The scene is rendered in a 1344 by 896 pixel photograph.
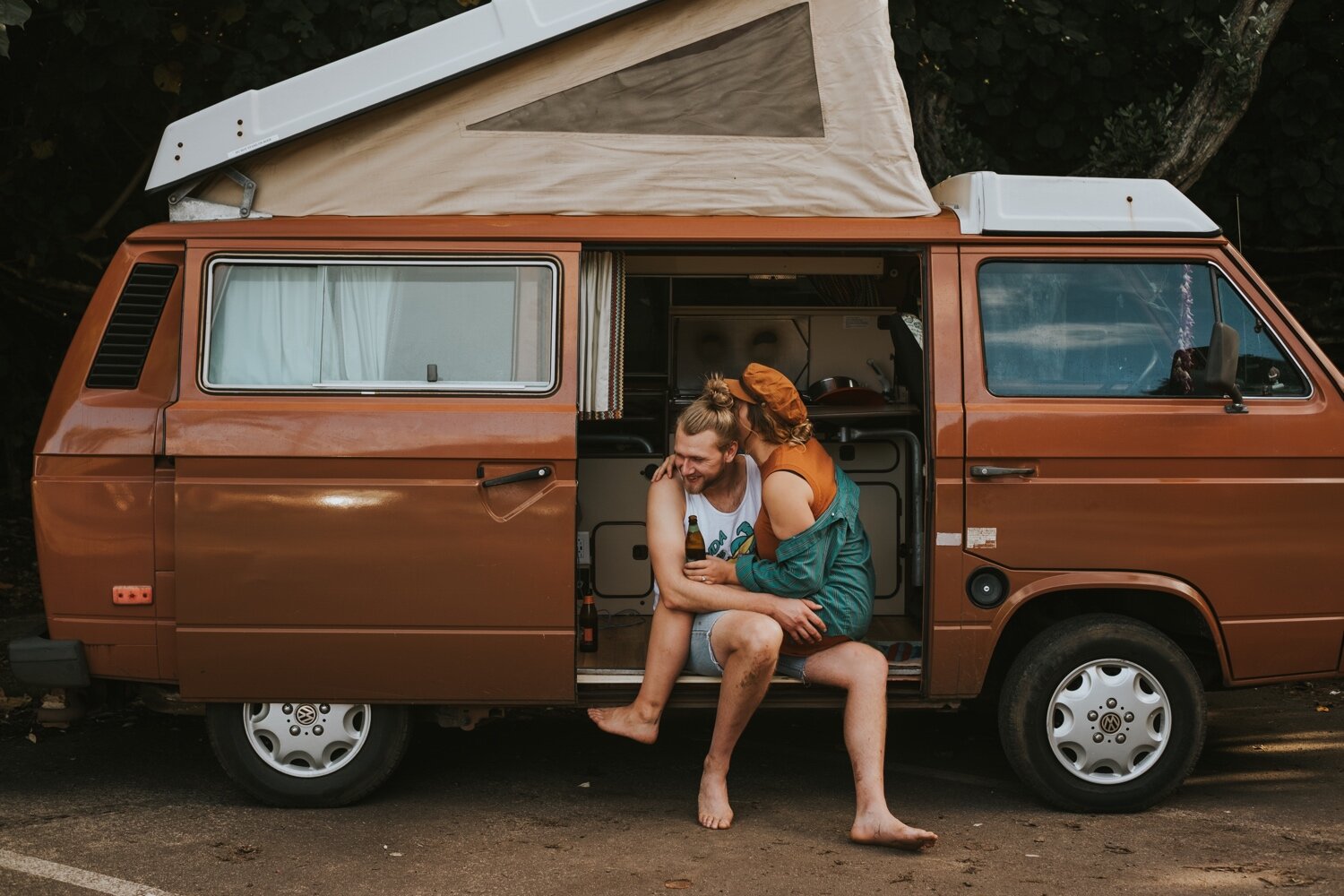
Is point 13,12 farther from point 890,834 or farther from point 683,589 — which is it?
point 890,834

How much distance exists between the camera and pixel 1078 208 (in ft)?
17.9

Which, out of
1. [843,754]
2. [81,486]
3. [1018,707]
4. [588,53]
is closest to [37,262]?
[81,486]

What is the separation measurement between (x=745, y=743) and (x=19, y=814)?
3.10 metres

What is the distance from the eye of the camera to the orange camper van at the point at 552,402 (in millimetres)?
5281

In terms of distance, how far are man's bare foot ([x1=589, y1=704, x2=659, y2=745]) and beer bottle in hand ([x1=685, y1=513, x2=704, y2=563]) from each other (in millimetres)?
657

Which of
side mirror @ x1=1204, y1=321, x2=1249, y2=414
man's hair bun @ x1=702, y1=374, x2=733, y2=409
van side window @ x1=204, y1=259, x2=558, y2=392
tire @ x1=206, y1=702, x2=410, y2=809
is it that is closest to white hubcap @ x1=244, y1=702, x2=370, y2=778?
tire @ x1=206, y1=702, x2=410, y2=809

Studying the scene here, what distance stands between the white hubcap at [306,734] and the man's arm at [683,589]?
126cm

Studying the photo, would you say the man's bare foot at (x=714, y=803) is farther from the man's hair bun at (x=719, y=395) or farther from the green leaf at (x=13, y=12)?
the green leaf at (x=13, y=12)

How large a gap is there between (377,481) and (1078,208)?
2.85m

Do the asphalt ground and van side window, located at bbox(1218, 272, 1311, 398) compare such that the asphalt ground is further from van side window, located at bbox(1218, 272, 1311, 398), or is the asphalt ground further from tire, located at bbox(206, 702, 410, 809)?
van side window, located at bbox(1218, 272, 1311, 398)

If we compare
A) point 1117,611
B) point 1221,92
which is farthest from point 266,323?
point 1221,92

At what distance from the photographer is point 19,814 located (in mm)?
5574

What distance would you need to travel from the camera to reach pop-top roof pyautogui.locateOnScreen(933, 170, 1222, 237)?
5.43 metres

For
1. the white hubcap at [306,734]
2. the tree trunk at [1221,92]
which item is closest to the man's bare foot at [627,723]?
the white hubcap at [306,734]
